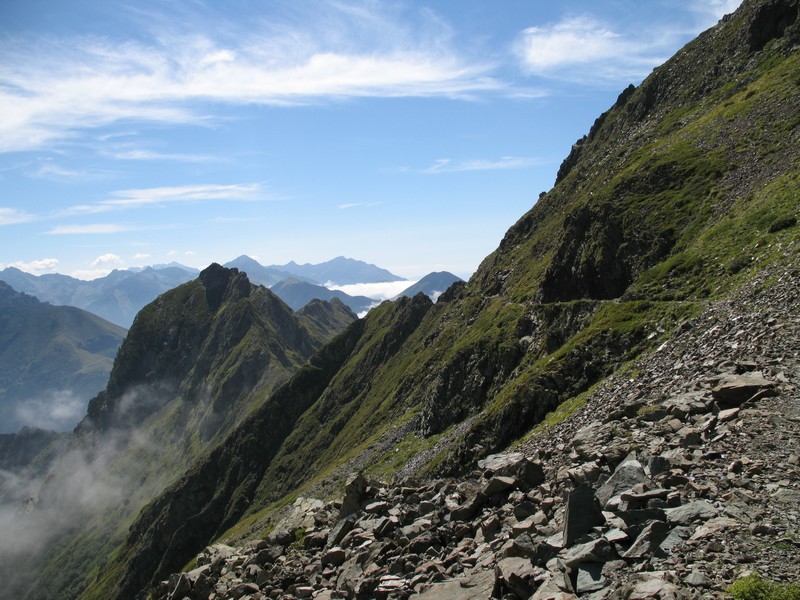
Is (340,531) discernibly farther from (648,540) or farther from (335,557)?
(648,540)

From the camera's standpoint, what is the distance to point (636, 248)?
75250 millimetres

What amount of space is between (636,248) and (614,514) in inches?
2573

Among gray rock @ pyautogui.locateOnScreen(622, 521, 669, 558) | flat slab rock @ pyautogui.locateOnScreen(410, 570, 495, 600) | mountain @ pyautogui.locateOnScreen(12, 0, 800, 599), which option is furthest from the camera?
flat slab rock @ pyautogui.locateOnScreen(410, 570, 495, 600)

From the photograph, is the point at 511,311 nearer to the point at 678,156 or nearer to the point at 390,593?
the point at 678,156

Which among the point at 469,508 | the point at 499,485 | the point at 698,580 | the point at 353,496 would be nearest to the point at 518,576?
the point at 698,580

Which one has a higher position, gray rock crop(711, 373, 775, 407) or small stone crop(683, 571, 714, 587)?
gray rock crop(711, 373, 775, 407)

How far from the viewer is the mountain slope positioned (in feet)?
177

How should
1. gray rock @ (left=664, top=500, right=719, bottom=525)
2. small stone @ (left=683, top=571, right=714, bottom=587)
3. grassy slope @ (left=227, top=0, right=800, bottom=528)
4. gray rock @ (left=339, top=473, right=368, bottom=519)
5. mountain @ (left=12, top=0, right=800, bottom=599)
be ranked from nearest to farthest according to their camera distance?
1. small stone @ (left=683, top=571, right=714, bottom=587)
2. gray rock @ (left=664, top=500, right=719, bottom=525)
3. mountain @ (left=12, top=0, right=800, bottom=599)
4. gray rock @ (left=339, top=473, right=368, bottom=519)
5. grassy slope @ (left=227, top=0, right=800, bottom=528)

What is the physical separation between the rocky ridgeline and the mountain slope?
1936 cm

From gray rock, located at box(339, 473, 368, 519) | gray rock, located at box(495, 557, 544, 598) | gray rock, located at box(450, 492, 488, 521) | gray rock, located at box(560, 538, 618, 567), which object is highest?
gray rock, located at box(560, 538, 618, 567)

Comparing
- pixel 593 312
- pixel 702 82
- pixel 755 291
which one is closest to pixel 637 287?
pixel 593 312

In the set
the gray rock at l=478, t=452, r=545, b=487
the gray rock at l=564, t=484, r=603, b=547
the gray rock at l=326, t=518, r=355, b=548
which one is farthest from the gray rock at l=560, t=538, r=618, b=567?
Answer: the gray rock at l=326, t=518, r=355, b=548

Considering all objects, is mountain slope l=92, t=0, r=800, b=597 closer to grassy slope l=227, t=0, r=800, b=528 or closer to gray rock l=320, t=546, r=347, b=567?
grassy slope l=227, t=0, r=800, b=528

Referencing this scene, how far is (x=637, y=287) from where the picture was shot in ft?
204
